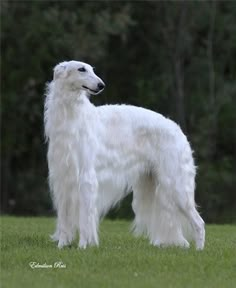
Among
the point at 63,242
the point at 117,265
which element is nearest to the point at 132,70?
the point at 63,242

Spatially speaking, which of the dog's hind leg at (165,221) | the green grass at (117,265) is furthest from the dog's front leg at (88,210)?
the dog's hind leg at (165,221)

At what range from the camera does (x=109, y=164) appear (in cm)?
1176

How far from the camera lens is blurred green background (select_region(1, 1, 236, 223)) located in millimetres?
29984

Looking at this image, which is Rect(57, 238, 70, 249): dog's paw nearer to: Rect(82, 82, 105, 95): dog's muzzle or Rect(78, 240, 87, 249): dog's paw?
Rect(78, 240, 87, 249): dog's paw

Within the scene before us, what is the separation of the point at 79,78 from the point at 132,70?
22.1m

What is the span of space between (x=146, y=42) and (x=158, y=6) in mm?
1426

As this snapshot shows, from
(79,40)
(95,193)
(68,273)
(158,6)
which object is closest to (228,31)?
(158,6)

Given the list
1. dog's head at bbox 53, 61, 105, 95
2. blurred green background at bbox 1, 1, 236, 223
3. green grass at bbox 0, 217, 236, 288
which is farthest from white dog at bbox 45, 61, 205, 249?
blurred green background at bbox 1, 1, 236, 223

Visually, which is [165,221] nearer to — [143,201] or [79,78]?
[143,201]

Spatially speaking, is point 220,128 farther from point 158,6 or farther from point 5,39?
point 5,39

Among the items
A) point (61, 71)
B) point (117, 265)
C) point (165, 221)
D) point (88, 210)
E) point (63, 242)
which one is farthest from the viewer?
point (165, 221)

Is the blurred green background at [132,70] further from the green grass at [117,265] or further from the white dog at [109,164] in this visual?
the green grass at [117,265]

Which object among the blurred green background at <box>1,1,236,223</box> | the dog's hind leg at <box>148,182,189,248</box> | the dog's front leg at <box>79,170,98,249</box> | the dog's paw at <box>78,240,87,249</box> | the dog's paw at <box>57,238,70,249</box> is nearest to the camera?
the dog's paw at <box>78,240,87,249</box>

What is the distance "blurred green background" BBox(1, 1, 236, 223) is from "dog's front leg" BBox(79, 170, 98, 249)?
1809 centimetres
